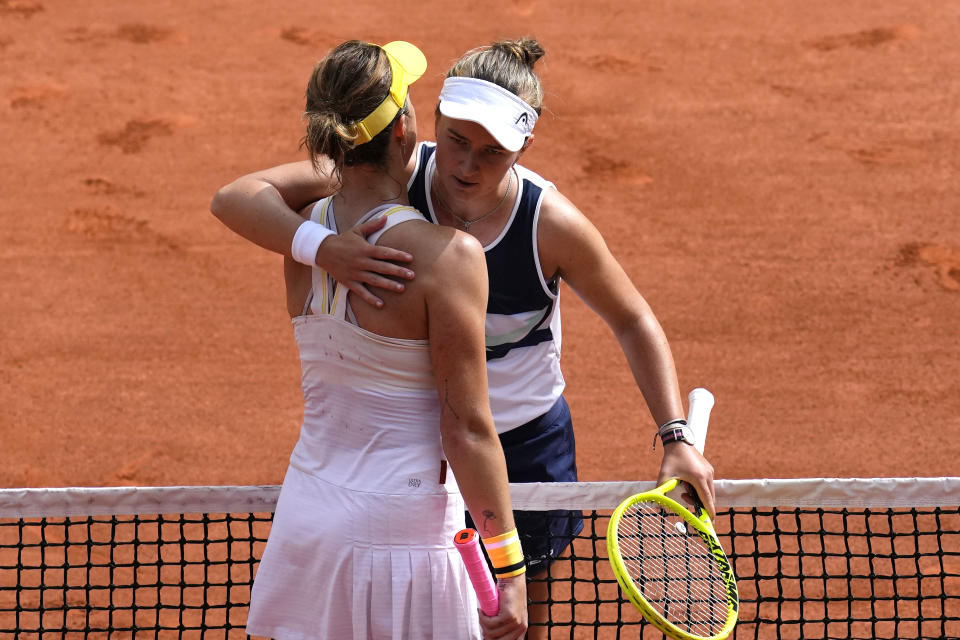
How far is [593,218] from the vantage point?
25.8ft

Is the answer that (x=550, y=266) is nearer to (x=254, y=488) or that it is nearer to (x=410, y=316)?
(x=410, y=316)

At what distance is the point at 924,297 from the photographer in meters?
7.12

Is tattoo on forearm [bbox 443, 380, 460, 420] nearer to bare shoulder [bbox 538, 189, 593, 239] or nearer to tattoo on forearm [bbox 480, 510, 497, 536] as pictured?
tattoo on forearm [bbox 480, 510, 497, 536]

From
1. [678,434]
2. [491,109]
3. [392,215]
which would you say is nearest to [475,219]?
[491,109]

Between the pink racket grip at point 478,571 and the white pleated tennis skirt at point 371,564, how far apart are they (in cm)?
5

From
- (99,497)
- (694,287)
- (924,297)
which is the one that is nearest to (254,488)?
(99,497)

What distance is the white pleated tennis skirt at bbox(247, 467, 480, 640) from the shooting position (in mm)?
2277

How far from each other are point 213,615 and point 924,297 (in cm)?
472

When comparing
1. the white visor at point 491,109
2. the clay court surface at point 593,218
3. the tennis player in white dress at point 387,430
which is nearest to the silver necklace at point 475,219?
the white visor at point 491,109

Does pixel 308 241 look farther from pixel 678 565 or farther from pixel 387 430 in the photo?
pixel 678 565

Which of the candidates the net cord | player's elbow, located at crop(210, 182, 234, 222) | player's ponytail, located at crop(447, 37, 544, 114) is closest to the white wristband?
player's elbow, located at crop(210, 182, 234, 222)

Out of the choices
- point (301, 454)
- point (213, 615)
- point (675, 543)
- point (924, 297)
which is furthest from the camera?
point (924, 297)

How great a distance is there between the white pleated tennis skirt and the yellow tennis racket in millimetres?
529

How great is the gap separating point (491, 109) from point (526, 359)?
67 centimetres
